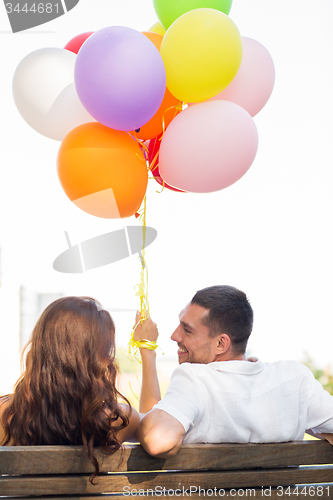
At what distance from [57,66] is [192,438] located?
1.28 meters

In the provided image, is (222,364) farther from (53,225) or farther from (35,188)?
(35,188)

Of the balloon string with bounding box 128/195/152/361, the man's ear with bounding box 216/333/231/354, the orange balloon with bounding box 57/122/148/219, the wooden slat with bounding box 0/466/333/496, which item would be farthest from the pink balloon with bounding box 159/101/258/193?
the wooden slat with bounding box 0/466/333/496

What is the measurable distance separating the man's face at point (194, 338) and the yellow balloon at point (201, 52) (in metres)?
0.72

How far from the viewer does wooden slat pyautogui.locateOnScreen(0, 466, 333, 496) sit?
97 cm

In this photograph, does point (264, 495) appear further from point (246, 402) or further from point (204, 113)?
point (204, 113)

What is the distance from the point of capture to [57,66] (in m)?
1.54

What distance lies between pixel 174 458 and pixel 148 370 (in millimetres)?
431

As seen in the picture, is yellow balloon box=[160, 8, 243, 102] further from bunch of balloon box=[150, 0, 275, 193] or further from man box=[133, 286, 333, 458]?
man box=[133, 286, 333, 458]

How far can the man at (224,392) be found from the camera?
42.3 inches

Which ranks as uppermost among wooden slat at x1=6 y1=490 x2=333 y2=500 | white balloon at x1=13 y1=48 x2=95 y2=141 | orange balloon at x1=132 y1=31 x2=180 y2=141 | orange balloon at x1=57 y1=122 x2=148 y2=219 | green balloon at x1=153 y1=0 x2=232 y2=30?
green balloon at x1=153 y1=0 x2=232 y2=30

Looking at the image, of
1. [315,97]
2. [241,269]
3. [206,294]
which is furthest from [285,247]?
[206,294]

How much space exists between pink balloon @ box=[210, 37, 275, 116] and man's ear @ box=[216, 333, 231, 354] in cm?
83

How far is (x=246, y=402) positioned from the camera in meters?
1.18

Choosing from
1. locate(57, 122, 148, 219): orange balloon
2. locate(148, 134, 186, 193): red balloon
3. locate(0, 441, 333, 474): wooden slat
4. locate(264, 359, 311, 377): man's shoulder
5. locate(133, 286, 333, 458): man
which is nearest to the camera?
locate(0, 441, 333, 474): wooden slat
